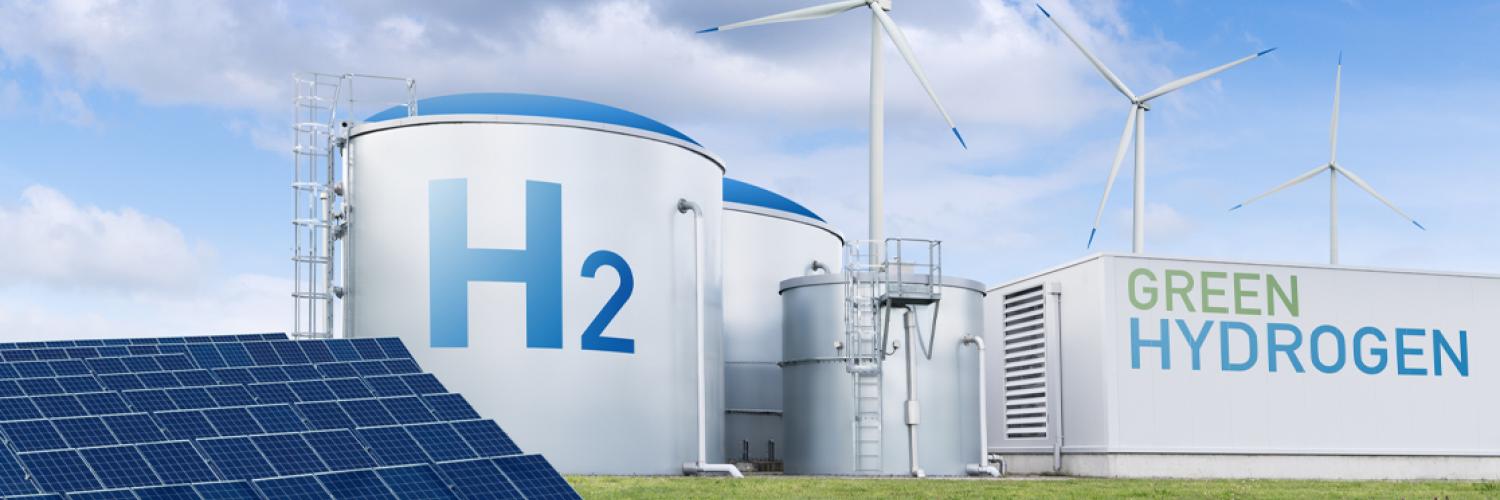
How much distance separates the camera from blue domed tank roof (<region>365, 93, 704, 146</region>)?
1276 inches

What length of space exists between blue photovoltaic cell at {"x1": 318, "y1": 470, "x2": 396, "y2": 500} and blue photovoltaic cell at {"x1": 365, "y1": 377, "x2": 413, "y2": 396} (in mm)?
2849

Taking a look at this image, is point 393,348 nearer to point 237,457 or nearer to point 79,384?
point 79,384

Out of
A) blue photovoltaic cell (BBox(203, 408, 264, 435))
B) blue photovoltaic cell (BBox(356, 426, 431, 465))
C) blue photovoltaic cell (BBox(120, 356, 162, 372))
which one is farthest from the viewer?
blue photovoltaic cell (BBox(120, 356, 162, 372))

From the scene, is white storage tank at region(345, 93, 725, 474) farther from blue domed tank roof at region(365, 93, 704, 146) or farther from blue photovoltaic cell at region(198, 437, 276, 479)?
blue photovoltaic cell at region(198, 437, 276, 479)

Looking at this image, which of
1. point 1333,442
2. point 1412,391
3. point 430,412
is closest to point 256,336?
point 430,412

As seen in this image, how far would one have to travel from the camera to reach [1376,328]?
3656 cm

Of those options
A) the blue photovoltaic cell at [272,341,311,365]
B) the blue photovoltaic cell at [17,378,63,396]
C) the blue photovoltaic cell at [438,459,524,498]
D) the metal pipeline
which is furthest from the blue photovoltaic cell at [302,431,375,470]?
the metal pipeline

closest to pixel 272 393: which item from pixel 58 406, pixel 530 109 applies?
pixel 58 406

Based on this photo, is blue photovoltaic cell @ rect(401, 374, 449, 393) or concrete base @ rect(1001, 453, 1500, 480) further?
concrete base @ rect(1001, 453, 1500, 480)

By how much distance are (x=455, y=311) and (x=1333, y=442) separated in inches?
812

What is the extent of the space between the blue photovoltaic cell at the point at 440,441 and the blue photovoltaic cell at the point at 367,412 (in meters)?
0.45

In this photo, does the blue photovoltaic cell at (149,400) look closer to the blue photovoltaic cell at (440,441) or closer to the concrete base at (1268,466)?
the blue photovoltaic cell at (440,441)

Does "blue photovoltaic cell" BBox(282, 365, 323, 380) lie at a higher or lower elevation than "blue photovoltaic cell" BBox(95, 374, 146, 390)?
higher

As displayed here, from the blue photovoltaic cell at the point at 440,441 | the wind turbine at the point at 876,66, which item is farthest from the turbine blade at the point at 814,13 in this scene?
the blue photovoltaic cell at the point at 440,441
